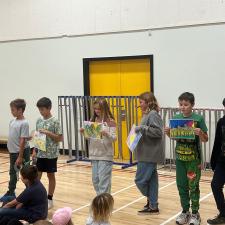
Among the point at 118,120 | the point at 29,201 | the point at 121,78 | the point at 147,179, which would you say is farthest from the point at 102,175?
the point at 121,78

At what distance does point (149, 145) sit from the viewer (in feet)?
16.6

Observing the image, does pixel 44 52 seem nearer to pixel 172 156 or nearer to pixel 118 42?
pixel 118 42

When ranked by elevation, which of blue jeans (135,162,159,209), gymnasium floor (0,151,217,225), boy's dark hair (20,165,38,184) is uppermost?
boy's dark hair (20,165,38,184)

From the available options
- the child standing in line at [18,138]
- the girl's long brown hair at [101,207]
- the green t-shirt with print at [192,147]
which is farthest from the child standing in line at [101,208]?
the child standing in line at [18,138]

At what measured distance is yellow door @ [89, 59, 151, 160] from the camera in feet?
28.3

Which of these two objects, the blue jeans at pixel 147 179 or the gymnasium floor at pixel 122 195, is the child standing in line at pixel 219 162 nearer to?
the gymnasium floor at pixel 122 195

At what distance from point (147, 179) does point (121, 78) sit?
4.14 meters

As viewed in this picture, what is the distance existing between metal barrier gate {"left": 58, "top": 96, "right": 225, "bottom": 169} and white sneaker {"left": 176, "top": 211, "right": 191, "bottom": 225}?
2851 millimetres

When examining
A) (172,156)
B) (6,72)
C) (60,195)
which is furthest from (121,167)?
(6,72)

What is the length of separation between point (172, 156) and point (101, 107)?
11.2 feet

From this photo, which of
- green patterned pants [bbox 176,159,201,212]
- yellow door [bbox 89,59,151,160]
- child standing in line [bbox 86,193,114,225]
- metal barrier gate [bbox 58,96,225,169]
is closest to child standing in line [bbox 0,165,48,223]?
child standing in line [bbox 86,193,114,225]

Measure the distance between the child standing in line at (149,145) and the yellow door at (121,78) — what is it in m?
3.49

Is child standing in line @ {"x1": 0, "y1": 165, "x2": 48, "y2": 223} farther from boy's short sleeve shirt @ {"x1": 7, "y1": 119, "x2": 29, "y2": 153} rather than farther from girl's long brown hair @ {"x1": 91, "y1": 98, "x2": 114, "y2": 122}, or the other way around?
boy's short sleeve shirt @ {"x1": 7, "y1": 119, "x2": 29, "y2": 153}

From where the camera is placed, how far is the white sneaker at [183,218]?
15.8ft
